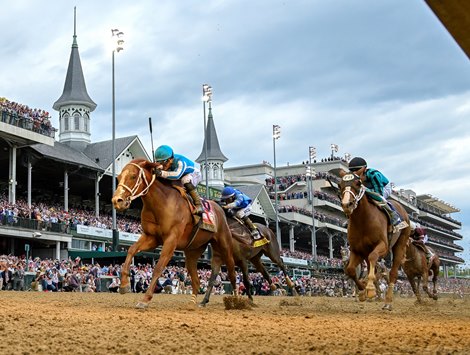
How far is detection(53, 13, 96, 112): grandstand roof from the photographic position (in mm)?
61500

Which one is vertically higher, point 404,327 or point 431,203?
point 431,203

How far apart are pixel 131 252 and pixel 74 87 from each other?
5421cm

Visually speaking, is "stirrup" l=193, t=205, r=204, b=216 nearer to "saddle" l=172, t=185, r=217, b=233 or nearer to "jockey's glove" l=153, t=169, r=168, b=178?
"saddle" l=172, t=185, r=217, b=233

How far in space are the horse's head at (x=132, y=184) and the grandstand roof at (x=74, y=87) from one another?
5208 cm

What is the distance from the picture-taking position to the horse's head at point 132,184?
A: 1089cm

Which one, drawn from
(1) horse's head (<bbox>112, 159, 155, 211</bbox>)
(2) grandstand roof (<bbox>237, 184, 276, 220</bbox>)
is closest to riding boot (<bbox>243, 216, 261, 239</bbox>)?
(1) horse's head (<bbox>112, 159, 155, 211</bbox>)

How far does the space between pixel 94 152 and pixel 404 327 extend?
47.9 metres

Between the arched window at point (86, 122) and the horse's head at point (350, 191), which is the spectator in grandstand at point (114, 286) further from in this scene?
the arched window at point (86, 122)

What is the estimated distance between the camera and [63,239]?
38.5 m

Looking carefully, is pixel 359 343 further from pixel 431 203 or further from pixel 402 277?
pixel 431 203

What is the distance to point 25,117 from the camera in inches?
1499

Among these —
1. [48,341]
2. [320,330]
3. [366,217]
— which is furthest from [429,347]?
[366,217]

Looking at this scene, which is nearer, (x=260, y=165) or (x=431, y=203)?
(x=260, y=165)

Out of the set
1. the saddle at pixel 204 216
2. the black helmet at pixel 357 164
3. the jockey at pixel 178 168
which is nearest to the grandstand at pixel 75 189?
the black helmet at pixel 357 164
